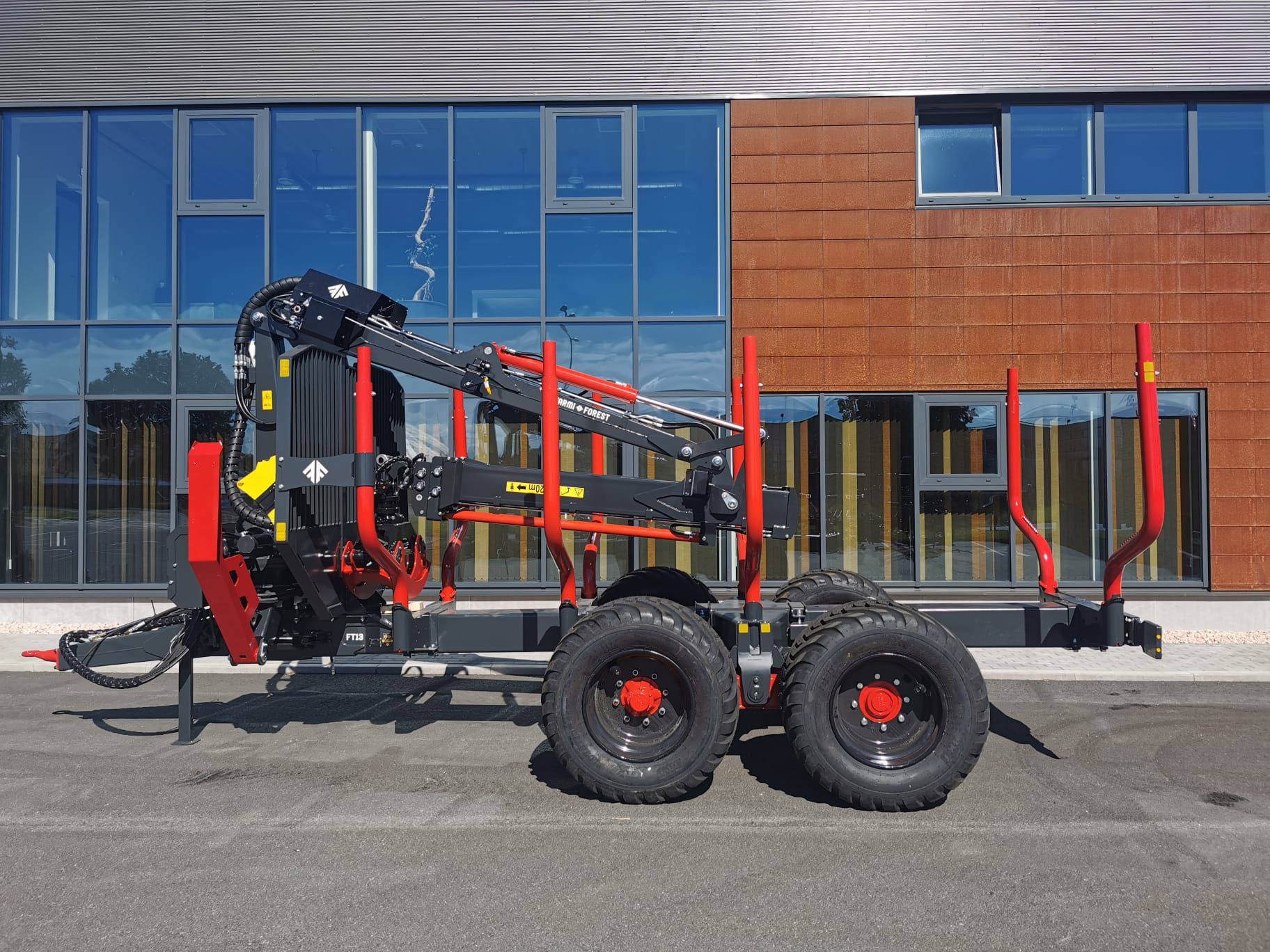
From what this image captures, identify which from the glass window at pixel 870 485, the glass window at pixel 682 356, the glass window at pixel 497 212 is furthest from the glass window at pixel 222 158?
the glass window at pixel 870 485

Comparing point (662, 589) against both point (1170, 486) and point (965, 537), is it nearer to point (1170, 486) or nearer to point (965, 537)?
point (965, 537)

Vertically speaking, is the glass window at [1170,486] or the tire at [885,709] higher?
the glass window at [1170,486]

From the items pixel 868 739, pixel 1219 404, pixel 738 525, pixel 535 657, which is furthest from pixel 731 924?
pixel 1219 404

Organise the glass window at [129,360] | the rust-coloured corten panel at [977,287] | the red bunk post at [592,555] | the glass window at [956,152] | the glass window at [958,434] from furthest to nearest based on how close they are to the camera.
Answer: the glass window at [129,360]
the glass window at [956,152]
the glass window at [958,434]
the rust-coloured corten panel at [977,287]
the red bunk post at [592,555]

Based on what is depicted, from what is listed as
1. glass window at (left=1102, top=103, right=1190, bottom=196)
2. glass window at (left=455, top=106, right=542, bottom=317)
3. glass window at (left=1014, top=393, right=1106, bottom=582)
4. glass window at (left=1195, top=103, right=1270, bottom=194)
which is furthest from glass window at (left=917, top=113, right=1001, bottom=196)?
glass window at (left=455, top=106, right=542, bottom=317)

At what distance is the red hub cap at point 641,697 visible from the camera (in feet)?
15.5

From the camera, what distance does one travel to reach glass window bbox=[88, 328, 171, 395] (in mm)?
10883

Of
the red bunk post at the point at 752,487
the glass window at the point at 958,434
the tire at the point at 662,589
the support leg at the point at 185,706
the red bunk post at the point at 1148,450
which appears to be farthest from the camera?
the glass window at the point at 958,434

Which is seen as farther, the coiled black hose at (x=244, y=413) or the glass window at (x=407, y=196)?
the glass window at (x=407, y=196)

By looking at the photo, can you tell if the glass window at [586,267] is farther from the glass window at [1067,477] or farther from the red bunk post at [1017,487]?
the red bunk post at [1017,487]

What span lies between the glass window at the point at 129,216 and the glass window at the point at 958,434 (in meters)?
9.98

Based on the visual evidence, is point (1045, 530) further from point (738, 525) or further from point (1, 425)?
point (1, 425)

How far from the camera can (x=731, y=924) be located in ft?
11.2

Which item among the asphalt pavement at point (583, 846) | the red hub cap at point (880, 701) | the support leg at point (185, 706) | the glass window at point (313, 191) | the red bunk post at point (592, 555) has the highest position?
the glass window at point (313, 191)
